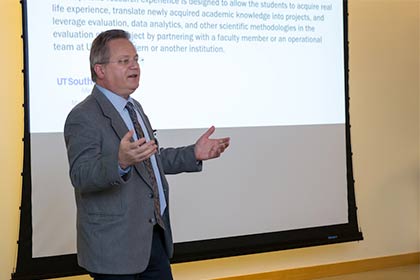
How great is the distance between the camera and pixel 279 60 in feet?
12.6

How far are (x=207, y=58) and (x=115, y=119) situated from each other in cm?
171

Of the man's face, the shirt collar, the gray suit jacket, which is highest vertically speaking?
the man's face

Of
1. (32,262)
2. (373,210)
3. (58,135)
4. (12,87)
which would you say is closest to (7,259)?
(32,262)

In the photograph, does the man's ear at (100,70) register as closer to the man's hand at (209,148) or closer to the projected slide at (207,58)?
the man's hand at (209,148)

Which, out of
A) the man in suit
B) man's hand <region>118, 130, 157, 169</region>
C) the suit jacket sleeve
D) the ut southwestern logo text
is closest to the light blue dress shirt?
the man in suit

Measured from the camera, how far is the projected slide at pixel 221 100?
321 cm

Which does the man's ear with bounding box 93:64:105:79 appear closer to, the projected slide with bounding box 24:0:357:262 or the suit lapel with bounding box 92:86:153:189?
the suit lapel with bounding box 92:86:153:189

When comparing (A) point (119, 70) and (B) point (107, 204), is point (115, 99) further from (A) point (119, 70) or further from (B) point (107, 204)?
(B) point (107, 204)

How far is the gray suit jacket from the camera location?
6.19 feet

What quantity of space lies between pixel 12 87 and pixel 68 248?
912 millimetres

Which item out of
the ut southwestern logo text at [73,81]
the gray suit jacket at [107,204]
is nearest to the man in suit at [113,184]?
the gray suit jacket at [107,204]

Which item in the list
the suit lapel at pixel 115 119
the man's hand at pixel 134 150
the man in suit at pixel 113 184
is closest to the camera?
the man's hand at pixel 134 150

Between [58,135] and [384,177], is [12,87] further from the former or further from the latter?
[384,177]

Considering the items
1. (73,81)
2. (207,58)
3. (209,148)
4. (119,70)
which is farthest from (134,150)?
(207,58)
